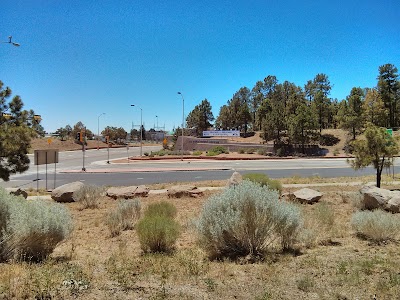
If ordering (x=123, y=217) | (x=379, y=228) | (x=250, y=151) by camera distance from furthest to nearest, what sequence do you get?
A: (x=250, y=151) < (x=123, y=217) < (x=379, y=228)

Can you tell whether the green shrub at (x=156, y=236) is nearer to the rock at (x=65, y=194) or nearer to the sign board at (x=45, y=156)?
the rock at (x=65, y=194)

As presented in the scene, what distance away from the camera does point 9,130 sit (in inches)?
568

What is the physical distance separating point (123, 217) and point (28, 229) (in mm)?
4583

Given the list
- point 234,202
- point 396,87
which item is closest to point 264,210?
point 234,202

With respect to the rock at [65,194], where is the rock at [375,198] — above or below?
above

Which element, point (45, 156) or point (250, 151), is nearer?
point (45, 156)

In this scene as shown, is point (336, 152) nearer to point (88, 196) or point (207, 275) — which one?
point (88, 196)

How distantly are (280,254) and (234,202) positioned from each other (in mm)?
1314

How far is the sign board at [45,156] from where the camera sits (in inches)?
856

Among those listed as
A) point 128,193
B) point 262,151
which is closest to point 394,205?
point 128,193

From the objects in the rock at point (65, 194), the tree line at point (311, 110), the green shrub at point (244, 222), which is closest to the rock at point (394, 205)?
the green shrub at point (244, 222)

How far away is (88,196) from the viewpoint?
1525cm

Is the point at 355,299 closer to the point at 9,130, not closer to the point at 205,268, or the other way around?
the point at 205,268

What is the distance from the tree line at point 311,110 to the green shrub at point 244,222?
40.4 meters
